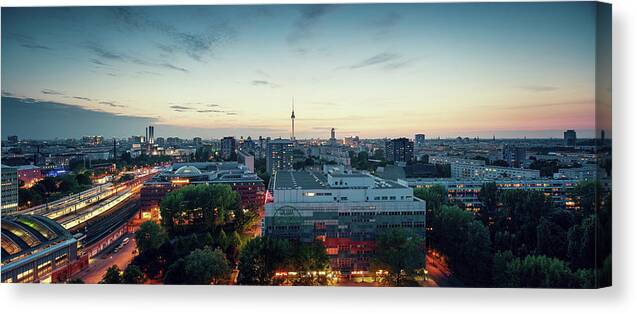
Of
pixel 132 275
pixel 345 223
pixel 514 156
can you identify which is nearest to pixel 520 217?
pixel 345 223

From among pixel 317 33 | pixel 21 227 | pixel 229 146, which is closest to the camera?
pixel 317 33

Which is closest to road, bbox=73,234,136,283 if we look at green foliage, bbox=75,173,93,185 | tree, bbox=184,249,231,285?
tree, bbox=184,249,231,285

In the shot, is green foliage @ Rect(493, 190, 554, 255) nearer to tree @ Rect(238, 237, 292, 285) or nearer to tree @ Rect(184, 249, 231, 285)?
tree @ Rect(238, 237, 292, 285)

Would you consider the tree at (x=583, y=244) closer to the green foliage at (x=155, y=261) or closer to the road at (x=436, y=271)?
the road at (x=436, y=271)

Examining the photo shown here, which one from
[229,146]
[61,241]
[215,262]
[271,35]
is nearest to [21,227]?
[61,241]

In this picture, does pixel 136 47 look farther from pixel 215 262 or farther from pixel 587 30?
pixel 587 30

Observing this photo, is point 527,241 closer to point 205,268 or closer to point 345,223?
point 345,223

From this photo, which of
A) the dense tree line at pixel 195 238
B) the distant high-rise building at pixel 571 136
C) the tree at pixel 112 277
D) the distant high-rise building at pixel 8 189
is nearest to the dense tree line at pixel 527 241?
the distant high-rise building at pixel 571 136
